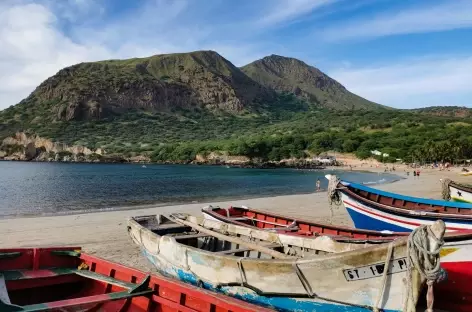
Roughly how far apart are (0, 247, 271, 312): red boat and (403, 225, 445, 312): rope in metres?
2.46

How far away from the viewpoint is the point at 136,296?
666 centimetres

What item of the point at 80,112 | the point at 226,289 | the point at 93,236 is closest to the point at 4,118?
the point at 80,112

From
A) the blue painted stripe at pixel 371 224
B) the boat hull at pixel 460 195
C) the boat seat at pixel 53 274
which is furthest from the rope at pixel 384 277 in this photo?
the boat hull at pixel 460 195

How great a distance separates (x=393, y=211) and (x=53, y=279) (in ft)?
33.1

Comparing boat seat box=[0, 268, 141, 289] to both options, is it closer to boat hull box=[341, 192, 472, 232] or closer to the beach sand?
the beach sand

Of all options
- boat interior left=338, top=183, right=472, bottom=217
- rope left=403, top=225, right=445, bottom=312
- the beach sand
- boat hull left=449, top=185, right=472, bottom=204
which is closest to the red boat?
rope left=403, top=225, right=445, bottom=312

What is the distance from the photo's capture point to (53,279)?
317 inches

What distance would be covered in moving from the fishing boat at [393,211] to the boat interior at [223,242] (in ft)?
17.9

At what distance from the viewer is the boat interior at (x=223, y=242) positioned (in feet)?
28.1

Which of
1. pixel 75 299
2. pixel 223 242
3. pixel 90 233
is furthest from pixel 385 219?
pixel 90 233

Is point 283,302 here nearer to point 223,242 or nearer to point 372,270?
point 372,270

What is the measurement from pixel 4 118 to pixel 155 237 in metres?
203

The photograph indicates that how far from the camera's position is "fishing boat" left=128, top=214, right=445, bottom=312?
19.5ft

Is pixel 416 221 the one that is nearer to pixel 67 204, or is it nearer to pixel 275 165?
pixel 67 204
